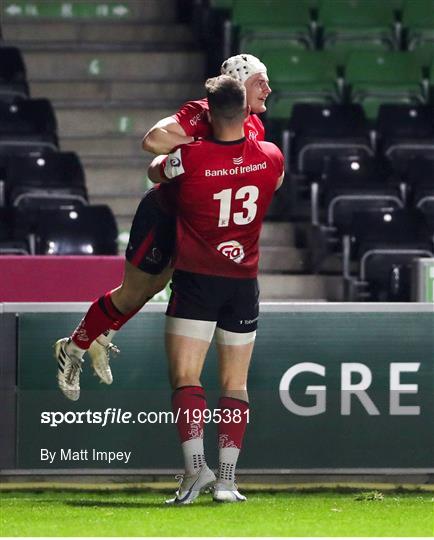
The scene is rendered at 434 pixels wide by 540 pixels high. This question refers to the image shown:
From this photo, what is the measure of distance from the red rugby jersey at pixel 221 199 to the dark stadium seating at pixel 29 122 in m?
6.39

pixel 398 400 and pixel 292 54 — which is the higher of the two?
pixel 292 54

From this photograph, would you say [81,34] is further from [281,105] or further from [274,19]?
[281,105]

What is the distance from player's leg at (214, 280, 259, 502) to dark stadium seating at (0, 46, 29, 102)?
7301mm

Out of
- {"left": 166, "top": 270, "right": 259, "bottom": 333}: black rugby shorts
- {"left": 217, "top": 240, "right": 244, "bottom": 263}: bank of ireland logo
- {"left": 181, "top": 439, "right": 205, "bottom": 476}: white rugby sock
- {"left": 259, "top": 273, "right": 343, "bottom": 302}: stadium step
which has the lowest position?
{"left": 259, "top": 273, "right": 343, "bottom": 302}: stadium step

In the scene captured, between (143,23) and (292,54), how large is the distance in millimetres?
1809

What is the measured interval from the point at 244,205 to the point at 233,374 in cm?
78

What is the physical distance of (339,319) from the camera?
7969mm

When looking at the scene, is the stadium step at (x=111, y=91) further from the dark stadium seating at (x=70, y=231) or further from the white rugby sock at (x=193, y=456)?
the white rugby sock at (x=193, y=456)

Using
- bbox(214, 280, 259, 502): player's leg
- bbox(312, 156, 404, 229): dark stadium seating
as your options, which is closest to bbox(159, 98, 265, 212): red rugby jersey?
bbox(214, 280, 259, 502): player's leg

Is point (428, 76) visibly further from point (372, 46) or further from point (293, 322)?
point (293, 322)

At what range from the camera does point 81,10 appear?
15.5 m

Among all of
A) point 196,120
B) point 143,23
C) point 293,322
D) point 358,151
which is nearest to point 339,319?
point 293,322

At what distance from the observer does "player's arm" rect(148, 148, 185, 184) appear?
6.75m

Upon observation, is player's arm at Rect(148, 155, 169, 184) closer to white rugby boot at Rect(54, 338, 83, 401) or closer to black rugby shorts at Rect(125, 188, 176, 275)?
black rugby shorts at Rect(125, 188, 176, 275)
